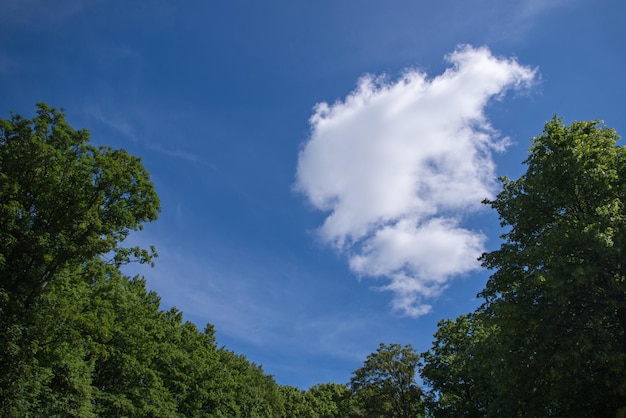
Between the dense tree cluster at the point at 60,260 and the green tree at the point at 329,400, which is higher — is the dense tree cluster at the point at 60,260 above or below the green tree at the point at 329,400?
below

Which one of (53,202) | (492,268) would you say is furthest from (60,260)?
(492,268)

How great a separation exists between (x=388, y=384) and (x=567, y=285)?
3412cm

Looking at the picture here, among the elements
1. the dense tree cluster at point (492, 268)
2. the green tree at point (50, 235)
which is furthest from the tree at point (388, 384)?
the green tree at point (50, 235)

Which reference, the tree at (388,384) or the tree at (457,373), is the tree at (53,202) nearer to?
the tree at (457,373)

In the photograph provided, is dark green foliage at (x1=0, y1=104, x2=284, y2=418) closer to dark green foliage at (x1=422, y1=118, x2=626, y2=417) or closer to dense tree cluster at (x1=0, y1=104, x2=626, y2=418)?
dense tree cluster at (x1=0, y1=104, x2=626, y2=418)

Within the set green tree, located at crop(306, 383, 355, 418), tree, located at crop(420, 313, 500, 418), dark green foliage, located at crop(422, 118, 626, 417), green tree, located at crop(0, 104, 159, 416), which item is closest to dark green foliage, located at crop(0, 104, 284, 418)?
green tree, located at crop(0, 104, 159, 416)

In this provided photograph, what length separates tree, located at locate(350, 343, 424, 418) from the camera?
143 feet

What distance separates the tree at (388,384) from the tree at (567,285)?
26.5m

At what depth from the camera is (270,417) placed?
5062 cm

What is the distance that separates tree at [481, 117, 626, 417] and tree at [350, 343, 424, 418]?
26.5 meters

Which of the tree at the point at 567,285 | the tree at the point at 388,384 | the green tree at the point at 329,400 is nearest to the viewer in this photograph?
the tree at the point at 567,285

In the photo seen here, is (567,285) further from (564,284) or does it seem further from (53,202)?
(53,202)

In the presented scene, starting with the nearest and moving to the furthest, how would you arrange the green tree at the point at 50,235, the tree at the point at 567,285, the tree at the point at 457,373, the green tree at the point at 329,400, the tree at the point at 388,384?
the tree at the point at 567,285, the green tree at the point at 50,235, the tree at the point at 457,373, the tree at the point at 388,384, the green tree at the point at 329,400

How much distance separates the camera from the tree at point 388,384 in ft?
143
